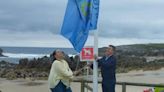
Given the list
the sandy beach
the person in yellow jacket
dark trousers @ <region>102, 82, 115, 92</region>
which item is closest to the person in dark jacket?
dark trousers @ <region>102, 82, 115, 92</region>

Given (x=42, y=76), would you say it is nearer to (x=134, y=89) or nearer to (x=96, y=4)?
(x=134, y=89)

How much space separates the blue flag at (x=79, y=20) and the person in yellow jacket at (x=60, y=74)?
0.75 m

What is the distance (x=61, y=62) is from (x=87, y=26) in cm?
119

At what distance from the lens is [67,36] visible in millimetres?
10375

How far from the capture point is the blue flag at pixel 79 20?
10250 millimetres

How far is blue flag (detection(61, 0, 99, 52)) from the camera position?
33.6 ft

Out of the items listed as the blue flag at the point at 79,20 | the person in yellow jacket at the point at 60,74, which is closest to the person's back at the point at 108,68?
the person in yellow jacket at the point at 60,74

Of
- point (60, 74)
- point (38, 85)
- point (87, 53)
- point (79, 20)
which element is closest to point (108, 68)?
point (87, 53)

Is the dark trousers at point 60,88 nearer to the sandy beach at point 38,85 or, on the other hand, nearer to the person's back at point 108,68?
the person's back at point 108,68

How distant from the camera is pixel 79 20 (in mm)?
10328

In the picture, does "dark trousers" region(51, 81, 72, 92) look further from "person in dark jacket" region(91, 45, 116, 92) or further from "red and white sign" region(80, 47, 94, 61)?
"person in dark jacket" region(91, 45, 116, 92)

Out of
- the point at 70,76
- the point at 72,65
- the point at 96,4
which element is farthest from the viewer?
the point at 72,65

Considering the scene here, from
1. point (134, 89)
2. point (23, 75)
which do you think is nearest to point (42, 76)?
point (23, 75)

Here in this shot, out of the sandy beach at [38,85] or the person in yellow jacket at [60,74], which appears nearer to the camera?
the person in yellow jacket at [60,74]
